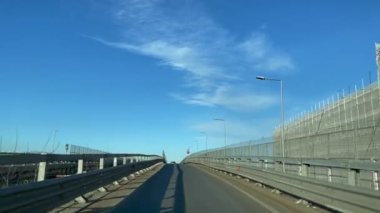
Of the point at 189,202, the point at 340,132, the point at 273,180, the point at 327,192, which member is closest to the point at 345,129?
the point at 340,132

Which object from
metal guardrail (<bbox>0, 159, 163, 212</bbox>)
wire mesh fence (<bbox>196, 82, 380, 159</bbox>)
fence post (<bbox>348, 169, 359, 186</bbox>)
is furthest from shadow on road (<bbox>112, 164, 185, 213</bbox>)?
wire mesh fence (<bbox>196, 82, 380, 159</bbox>)

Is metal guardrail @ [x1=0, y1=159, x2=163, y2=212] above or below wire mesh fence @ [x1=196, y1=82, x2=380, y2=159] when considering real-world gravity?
below

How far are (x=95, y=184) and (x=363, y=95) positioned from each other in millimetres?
21101

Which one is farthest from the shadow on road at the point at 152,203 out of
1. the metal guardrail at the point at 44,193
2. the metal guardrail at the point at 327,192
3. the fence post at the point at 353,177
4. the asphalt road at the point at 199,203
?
the fence post at the point at 353,177

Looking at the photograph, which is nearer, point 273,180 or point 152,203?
point 152,203

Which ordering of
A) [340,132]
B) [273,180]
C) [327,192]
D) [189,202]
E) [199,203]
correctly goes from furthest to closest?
[340,132]
[273,180]
[189,202]
[199,203]
[327,192]

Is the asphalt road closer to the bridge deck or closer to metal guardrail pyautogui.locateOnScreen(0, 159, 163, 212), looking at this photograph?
the bridge deck

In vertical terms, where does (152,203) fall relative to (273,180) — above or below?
below

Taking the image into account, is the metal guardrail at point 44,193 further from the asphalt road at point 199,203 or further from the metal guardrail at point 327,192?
the metal guardrail at point 327,192

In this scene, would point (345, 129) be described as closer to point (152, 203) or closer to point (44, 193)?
point (152, 203)

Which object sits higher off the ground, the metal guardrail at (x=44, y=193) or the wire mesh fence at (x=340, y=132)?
the wire mesh fence at (x=340, y=132)

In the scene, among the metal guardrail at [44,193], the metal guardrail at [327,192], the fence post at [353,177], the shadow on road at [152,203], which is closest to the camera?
the metal guardrail at [44,193]

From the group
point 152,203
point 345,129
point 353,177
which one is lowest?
point 152,203

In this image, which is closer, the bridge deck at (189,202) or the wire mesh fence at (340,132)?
the bridge deck at (189,202)
